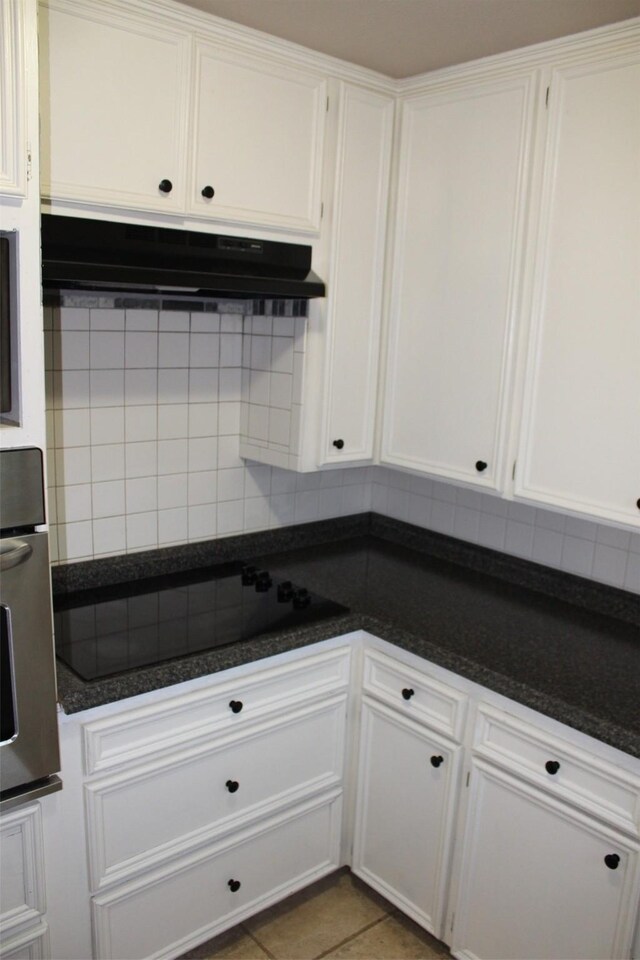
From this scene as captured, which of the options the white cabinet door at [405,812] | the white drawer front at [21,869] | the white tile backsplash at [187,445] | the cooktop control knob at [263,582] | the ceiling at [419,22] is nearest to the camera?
the white drawer front at [21,869]

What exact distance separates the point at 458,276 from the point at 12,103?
1.25 m

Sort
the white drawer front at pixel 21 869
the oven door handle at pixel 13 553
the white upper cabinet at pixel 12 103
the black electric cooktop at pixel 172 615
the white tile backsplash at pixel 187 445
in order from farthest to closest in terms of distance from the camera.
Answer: the white tile backsplash at pixel 187 445 → the black electric cooktop at pixel 172 615 → the white drawer front at pixel 21 869 → the oven door handle at pixel 13 553 → the white upper cabinet at pixel 12 103

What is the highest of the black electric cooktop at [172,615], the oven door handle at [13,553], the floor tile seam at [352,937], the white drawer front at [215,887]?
the oven door handle at [13,553]

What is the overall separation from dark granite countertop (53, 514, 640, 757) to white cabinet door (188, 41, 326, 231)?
41.3 inches

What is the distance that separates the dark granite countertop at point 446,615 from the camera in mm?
1784

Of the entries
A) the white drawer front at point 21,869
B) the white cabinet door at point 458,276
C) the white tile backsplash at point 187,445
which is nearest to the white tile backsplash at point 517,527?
the white tile backsplash at point 187,445

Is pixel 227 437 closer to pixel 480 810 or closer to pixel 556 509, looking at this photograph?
pixel 556 509

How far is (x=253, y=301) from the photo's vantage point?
94.1 inches

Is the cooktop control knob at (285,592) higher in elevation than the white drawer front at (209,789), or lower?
higher

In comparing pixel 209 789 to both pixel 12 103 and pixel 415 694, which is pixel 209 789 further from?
pixel 12 103

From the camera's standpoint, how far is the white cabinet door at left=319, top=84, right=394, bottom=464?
2238 mm

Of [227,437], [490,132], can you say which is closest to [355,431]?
[227,437]

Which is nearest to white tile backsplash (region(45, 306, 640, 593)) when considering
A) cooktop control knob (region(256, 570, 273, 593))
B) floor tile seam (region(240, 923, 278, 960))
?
cooktop control knob (region(256, 570, 273, 593))

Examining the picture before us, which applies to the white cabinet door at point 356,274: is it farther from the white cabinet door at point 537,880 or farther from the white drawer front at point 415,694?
the white cabinet door at point 537,880
